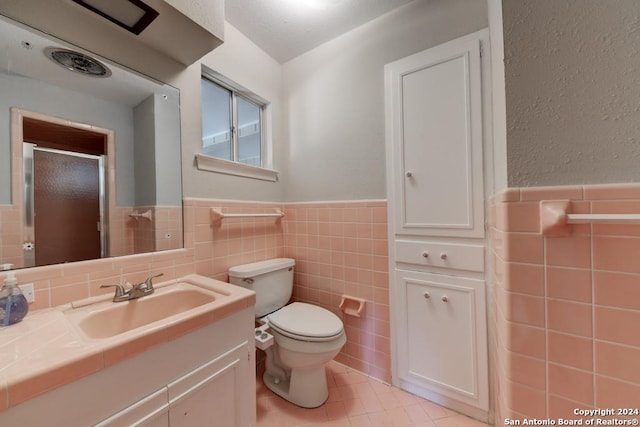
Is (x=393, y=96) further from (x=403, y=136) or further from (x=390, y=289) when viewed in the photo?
(x=390, y=289)

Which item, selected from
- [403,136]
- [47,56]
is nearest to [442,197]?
[403,136]

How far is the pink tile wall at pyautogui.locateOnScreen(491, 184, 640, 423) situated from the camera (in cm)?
54

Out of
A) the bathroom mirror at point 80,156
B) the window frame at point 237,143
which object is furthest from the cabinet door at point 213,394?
the window frame at point 237,143

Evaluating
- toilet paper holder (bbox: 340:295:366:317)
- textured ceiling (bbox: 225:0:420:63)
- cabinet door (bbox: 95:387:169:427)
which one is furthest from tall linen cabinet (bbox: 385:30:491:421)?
cabinet door (bbox: 95:387:169:427)

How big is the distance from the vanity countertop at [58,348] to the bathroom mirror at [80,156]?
31 centimetres

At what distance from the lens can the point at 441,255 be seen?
130cm

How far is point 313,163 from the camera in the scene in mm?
1798

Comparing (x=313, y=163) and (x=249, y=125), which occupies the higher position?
(x=249, y=125)

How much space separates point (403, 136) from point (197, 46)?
1.19m

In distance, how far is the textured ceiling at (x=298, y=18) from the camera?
1.39 meters

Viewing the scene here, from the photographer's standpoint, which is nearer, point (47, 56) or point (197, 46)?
point (47, 56)

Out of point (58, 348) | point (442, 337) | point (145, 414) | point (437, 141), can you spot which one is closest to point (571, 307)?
point (442, 337)

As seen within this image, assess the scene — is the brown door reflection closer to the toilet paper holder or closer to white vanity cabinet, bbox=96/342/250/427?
white vanity cabinet, bbox=96/342/250/427

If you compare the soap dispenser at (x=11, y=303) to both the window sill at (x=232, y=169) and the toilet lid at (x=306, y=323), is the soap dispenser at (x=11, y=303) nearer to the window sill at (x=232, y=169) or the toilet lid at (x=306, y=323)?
the window sill at (x=232, y=169)
